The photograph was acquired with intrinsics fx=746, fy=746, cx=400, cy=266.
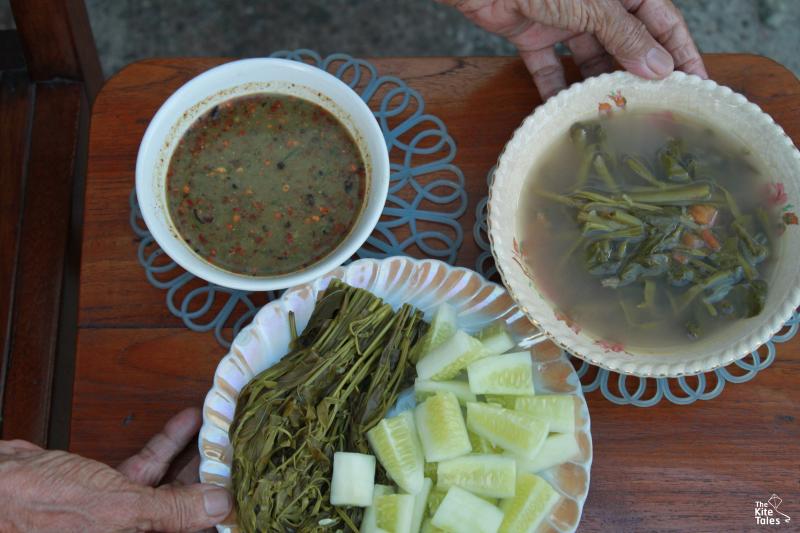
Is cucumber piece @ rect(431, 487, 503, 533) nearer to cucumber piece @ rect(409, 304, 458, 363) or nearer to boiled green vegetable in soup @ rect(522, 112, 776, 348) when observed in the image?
cucumber piece @ rect(409, 304, 458, 363)

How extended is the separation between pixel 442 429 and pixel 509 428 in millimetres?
143

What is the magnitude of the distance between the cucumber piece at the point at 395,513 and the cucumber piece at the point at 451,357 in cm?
26

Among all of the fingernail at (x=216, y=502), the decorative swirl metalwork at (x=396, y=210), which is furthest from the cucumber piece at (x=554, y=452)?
the fingernail at (x=216, y=502)

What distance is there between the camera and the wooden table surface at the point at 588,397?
1.71 metres

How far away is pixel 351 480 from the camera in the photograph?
1542 mm

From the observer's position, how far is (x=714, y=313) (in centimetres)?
162

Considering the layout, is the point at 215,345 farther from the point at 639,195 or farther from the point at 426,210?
the point at 639,195

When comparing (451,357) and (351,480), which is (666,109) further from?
(351,480)

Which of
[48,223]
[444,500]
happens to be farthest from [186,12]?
[444,500]

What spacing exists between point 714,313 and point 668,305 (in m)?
0.10

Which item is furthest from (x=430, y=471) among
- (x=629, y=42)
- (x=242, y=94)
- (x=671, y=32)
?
(x=671, y=32)

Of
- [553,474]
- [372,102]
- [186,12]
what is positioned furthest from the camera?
[186,12]

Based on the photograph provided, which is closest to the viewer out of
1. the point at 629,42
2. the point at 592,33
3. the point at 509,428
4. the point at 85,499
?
the point at 85,499

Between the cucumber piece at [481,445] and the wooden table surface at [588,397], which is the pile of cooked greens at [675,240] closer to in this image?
the wooden table surface at [588,397]
